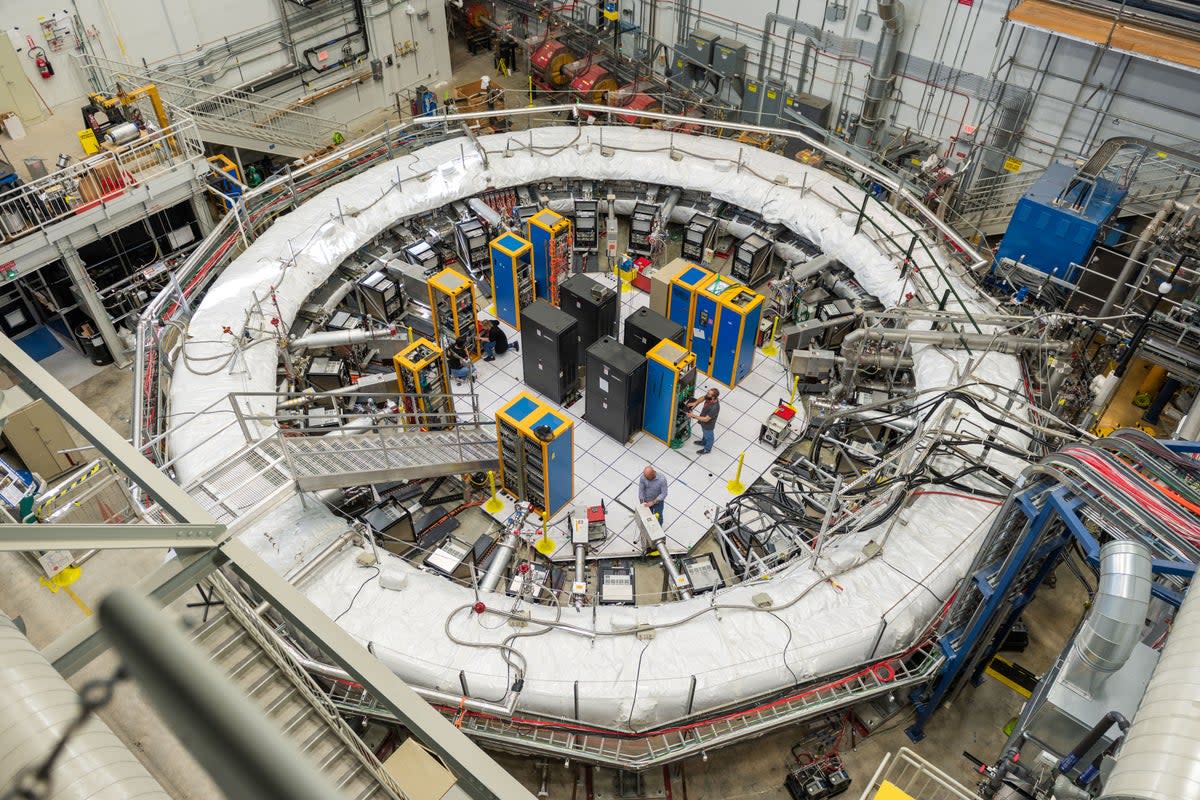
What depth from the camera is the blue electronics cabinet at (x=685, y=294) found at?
15.2 metres

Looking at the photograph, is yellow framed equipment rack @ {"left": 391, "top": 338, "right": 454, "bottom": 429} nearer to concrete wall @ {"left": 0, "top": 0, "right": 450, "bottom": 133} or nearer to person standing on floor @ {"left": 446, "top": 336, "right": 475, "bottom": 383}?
person standing on floor @ {"left": 446, "top": 336, "right": 475, "bottom": 383}

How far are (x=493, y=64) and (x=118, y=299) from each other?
14136 mm

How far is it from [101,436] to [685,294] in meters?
12.1

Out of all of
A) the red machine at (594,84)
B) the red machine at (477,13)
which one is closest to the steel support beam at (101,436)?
the red machine at (594,84)

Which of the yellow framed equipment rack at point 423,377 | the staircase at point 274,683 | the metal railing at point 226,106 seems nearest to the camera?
the staircase at point 274,683

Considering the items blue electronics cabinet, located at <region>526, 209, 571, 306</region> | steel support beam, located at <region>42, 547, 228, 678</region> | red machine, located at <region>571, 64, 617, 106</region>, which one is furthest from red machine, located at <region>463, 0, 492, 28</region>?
steel support beam, located at <region>42, 547, 228, 678</region>

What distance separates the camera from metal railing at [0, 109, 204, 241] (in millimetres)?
14008

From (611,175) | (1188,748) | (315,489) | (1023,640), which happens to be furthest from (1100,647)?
(611,175)

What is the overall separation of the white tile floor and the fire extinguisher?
1029 cm

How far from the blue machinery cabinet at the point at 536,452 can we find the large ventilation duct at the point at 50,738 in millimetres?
8624

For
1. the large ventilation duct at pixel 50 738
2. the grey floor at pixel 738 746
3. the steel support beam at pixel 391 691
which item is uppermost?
the steel support beam at pixel 391 691

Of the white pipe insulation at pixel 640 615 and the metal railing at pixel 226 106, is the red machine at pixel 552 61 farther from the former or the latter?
the white pipe insulation at pixel 640 615

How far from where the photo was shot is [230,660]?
760cm

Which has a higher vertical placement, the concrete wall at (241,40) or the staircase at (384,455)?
the concrete wall at (241,40)
